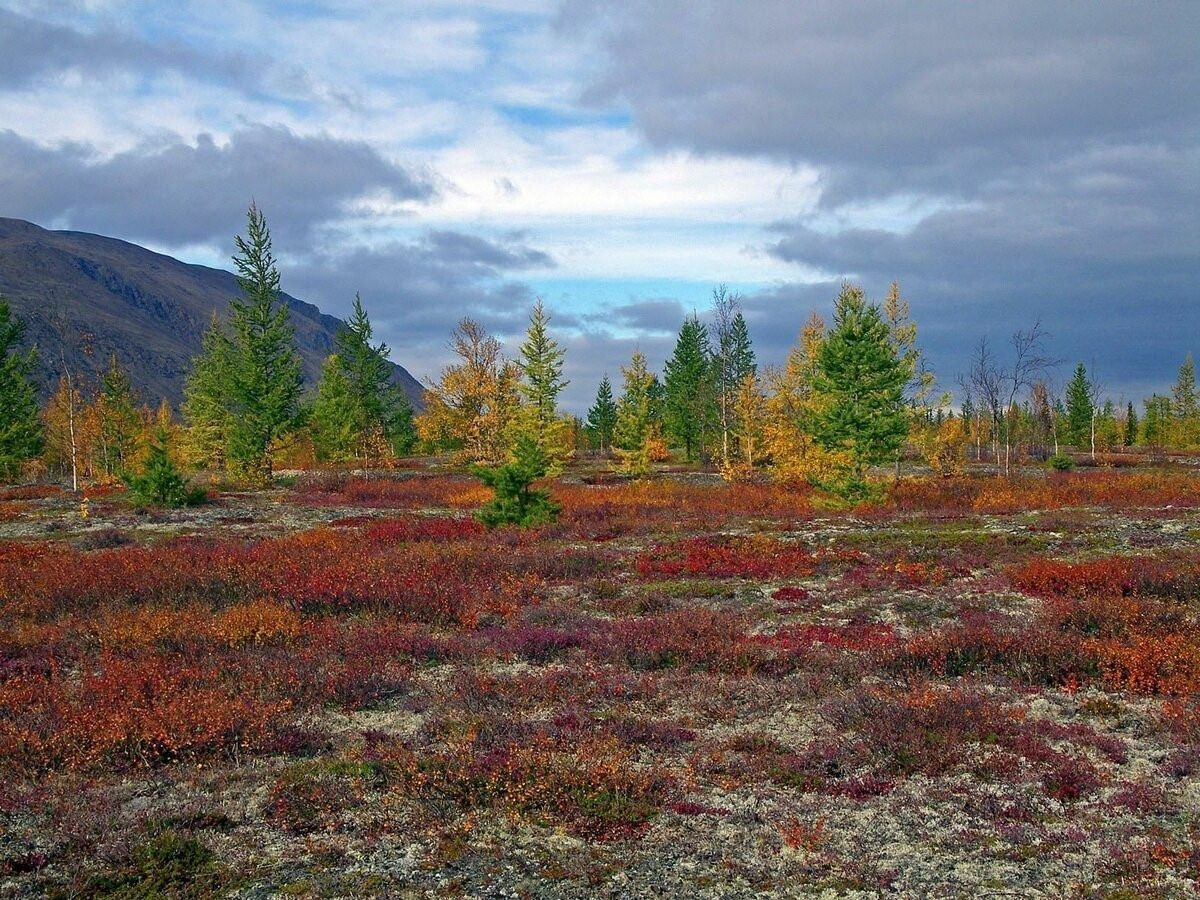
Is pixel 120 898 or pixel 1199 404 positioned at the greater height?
pixel 1199 404

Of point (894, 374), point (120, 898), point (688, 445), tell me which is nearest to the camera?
point (120, 898)

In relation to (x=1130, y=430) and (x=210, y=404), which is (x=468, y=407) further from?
(x=1130, y=430)

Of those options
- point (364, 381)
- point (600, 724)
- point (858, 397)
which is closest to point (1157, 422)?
point (858, 397)

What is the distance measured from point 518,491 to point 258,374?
30.3 meters

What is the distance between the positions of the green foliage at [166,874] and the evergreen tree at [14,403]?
57532mm

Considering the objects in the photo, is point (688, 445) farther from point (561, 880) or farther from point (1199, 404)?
point (561, 880)

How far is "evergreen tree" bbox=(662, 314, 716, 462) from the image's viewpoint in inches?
3061

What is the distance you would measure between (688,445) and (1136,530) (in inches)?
2266

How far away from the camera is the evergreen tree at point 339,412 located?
6538cm

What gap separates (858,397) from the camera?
38.1m

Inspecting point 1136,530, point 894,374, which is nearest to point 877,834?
point 1136,530

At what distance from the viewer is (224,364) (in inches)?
2340

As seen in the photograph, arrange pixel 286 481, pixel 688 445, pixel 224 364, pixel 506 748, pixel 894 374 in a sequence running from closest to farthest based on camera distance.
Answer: pixel 506 748 → pixel 894 374 → pixel 286 481 → pixel 224 364 → pixel 688 445

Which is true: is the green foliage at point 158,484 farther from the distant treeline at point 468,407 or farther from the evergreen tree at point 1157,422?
the evergreen tree at point 1157,422
